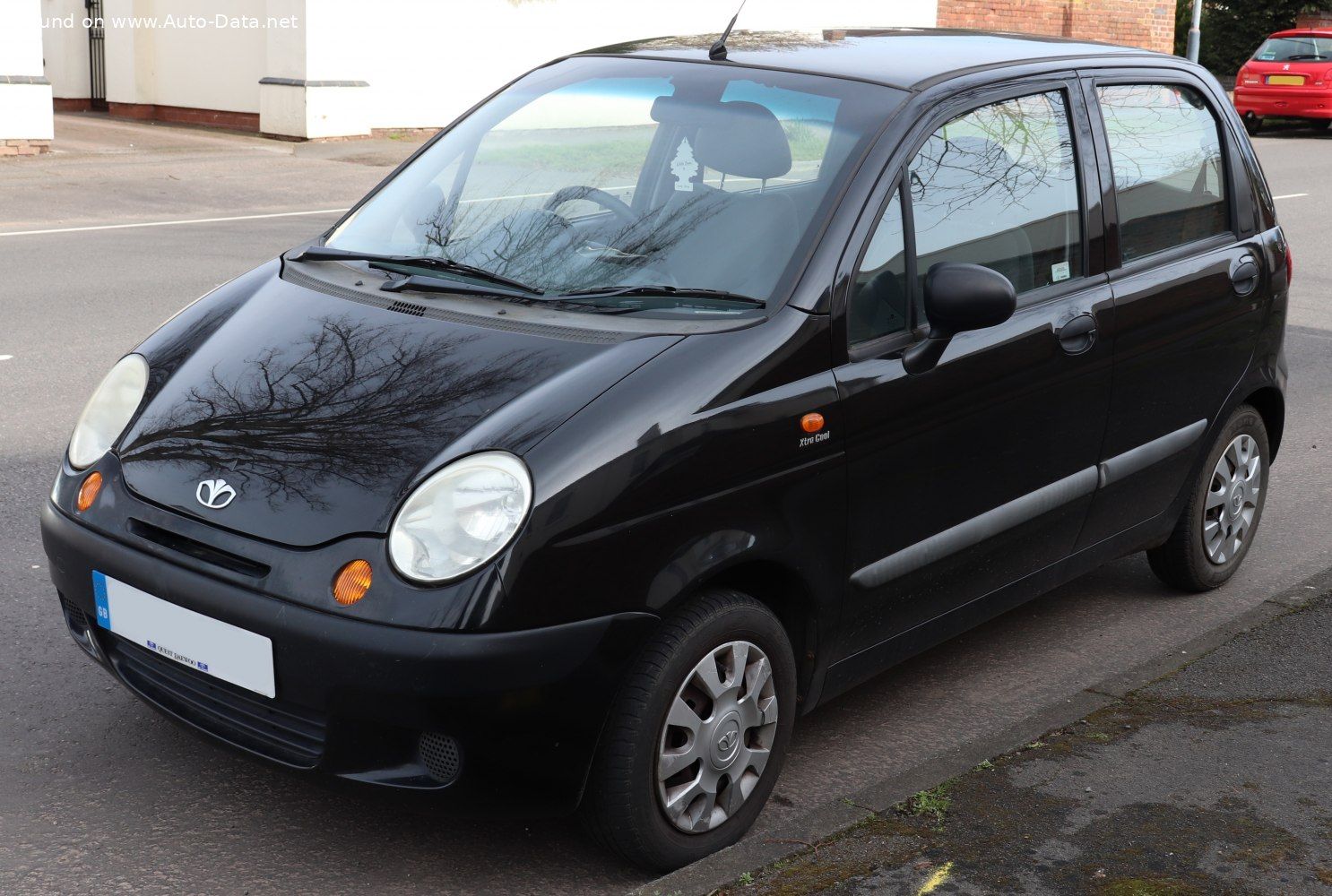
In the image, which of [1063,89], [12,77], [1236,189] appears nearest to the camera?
[1063,89]

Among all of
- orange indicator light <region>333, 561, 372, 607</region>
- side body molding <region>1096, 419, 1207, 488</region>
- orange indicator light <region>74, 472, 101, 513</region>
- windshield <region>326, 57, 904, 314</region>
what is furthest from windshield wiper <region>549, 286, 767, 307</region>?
side body molding <region>1096, 419, 1207, 488</region>

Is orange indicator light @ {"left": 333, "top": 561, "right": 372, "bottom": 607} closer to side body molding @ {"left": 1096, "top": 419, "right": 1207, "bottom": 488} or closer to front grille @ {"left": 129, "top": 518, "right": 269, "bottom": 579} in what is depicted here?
front grille @ {"left": 129, "top": 518, "right": 269, "bottom": 579}

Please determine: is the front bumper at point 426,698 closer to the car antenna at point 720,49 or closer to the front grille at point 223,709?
the front grille at point 223,709

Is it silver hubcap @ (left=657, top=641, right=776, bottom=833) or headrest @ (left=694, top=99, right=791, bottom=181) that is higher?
headrest @ (left=694, top=99, right=791, bottom=181)

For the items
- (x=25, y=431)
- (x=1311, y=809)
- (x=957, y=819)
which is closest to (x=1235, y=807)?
(x=1311, y=809)

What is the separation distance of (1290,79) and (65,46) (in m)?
20.6

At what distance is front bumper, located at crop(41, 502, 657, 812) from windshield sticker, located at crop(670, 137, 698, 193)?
1.30 metres

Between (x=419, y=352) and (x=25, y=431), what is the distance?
3.61 meters

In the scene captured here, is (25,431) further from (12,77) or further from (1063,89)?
(12,77)

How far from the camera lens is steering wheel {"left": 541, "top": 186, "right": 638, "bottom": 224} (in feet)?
12.5

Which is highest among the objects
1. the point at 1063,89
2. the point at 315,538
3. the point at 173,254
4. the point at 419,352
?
the point at 1063,89

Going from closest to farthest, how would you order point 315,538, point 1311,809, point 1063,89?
point 315,538, point 1311,809, point 1063,89

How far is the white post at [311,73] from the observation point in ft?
63.6

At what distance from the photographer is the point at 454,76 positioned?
21.3 m
